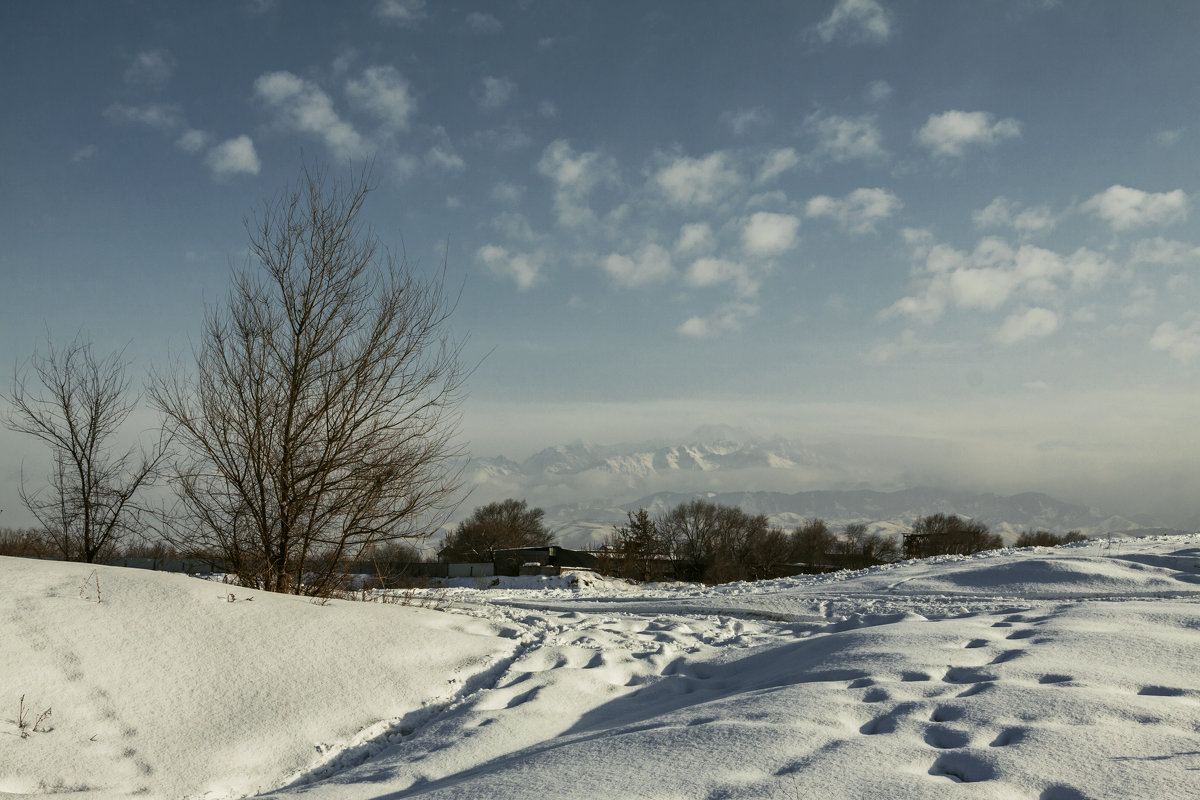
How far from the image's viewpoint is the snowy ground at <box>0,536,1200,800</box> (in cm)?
298

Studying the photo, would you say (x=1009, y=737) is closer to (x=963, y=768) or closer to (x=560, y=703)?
(x=963, y=768)

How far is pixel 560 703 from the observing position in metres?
5.05

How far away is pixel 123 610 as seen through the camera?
517 cm

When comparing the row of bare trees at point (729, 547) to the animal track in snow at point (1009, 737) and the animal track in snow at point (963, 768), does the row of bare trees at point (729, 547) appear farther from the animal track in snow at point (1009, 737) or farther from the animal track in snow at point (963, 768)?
the animal track in snow at point (963, 768)

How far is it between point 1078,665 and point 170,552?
9712 mm

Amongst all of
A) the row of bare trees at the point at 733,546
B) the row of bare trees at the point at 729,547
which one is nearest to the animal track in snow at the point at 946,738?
the row of bare trees at the point at 733,546

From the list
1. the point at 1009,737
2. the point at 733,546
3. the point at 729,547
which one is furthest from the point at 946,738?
the point at 733,546

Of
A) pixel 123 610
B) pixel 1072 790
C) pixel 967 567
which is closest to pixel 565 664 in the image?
pixel 123 610

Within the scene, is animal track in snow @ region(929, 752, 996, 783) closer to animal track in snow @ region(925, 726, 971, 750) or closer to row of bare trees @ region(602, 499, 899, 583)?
animal track in snow @ region(925, 726, 971, 750)

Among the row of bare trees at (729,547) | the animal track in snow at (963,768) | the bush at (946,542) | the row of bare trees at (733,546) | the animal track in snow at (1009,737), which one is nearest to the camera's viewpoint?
the animal track in snow at (963,768)

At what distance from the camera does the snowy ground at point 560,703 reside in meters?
2.98

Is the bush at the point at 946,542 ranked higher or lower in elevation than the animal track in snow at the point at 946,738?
lower

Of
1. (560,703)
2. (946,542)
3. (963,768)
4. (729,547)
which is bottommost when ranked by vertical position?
(946,542)

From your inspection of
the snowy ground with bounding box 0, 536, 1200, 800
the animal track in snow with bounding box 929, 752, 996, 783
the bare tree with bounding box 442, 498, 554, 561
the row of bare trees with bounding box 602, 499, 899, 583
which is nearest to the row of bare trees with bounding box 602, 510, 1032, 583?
the row of bare trees with bounding box 602, 499, 899, 583
